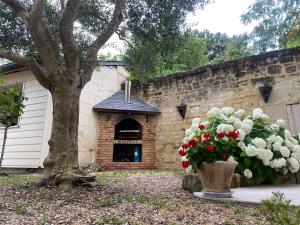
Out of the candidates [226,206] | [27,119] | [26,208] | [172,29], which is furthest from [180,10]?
[27,119]

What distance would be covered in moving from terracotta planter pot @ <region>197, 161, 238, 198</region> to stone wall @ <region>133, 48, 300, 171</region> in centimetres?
333

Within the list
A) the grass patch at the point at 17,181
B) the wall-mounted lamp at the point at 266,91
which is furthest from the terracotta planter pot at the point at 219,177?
the wall-mounted lamp at the point at 266,91

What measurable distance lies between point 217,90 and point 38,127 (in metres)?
5.39

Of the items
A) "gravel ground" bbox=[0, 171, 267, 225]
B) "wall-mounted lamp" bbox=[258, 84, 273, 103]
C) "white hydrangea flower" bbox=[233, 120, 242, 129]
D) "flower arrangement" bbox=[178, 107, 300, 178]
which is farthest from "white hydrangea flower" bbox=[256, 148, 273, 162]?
"wall-mounted lamp" bbox=[258, 84, 273, 103]

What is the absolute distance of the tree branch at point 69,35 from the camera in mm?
3871

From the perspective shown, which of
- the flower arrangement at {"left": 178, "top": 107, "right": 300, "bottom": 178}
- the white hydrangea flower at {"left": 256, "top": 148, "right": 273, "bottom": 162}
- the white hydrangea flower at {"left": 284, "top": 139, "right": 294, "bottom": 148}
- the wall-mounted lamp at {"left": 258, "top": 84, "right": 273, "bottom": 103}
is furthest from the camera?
the wall-mounted lamp at {"left": 258, "top": 84, "right": 273, "bottom": 103}

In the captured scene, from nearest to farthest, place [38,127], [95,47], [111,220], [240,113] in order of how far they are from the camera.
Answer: [111,220] → [95,47] → [240,113] → [38,127]

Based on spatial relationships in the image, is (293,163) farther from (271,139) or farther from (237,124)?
(237,124)

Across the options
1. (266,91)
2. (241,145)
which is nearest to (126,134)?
(266,91)

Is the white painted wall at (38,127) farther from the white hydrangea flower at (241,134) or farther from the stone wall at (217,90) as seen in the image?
the white hydrangea flower at (241,134)

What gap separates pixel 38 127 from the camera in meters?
7.20

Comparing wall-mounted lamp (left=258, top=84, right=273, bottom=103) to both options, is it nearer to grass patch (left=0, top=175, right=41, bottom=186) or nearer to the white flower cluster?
the white flower cluster

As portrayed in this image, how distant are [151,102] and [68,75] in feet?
17.1

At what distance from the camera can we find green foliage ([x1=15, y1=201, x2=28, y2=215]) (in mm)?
2479
